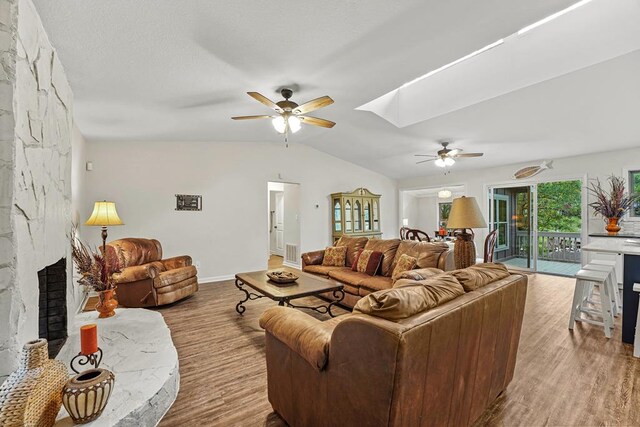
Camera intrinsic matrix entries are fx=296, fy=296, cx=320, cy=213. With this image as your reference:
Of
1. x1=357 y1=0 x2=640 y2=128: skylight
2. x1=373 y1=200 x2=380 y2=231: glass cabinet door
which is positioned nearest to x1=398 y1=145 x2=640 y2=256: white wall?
x1=373 y1=200 x2=380 y2=231: glass cabinet door

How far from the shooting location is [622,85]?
3361 millimetres

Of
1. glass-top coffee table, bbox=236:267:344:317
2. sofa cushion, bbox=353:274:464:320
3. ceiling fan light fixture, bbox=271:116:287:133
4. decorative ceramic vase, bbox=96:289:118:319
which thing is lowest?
decorative ceramic vase, bbox=96:289:118:319

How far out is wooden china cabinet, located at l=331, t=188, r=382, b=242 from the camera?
713cm

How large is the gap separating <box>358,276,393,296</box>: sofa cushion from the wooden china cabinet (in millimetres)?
3450

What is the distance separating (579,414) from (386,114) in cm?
417

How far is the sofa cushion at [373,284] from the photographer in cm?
348

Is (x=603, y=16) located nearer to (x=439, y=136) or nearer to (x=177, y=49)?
(x=439, y=136)

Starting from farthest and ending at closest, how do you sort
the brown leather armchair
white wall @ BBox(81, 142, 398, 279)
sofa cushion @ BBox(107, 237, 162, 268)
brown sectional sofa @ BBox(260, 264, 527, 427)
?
white wall @ BBox(81, 142, 398, 279), sofa cushion @ BBox(107, 237, 162, 268), the brown leather armchair, brown sectional sofa @ BBox(260, 264, 527, 427)

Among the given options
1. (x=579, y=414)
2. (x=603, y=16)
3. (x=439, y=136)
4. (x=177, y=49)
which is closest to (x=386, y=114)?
(x=439, y=136)

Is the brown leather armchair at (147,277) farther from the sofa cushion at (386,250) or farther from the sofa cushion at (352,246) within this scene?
the sofa cushion at (386,250)

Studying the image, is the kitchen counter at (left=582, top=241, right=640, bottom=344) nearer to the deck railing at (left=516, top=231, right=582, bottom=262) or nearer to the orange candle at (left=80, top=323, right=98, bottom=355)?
the deck railing at (left=516, top=231, right=582, bottom=262)

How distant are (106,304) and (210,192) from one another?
9.89 ft

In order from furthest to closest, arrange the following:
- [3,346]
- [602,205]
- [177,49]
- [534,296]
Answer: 1. [602,205]
2. [534,296]
3. [177,49]
4. [3,346]

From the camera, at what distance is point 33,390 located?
132cm
